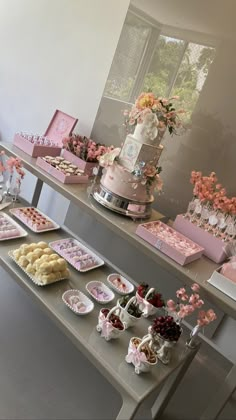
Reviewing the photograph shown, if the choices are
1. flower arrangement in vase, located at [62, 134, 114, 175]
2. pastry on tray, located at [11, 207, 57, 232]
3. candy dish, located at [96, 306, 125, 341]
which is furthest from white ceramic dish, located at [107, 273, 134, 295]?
flower arrangement in vase, located at [62, 134, 114, 175]

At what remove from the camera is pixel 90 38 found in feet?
6.49

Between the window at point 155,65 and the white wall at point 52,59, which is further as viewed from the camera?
the white wall at point 52,59

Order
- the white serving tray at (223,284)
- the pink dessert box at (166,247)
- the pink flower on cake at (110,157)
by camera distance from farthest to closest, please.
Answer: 1. the pink flower on cake at (110,157)
2. the pink dessert box at (166,247)
3. the white serving tray at (223,284)

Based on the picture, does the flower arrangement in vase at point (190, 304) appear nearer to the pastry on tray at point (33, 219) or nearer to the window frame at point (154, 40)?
the pastry on tray at point (33, 219)

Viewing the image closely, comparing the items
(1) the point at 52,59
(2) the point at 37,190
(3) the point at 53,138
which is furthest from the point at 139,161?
(1) the point at 52,59

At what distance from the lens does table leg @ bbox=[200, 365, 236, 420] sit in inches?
49.0

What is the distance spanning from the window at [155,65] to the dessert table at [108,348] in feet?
3.35

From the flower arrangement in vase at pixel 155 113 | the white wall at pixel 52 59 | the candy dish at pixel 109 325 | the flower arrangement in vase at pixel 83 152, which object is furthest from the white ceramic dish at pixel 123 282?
the white wall at pixel 52 59

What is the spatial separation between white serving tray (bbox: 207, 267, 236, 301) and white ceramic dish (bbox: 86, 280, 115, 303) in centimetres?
49

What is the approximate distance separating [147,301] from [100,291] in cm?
24

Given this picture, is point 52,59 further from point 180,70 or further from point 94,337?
point 94,337

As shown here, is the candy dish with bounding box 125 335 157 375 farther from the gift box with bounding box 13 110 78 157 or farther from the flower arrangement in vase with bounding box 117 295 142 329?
the gift box with bounding box 13 110 78 157

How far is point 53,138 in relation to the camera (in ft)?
6.68

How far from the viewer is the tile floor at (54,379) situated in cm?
129
